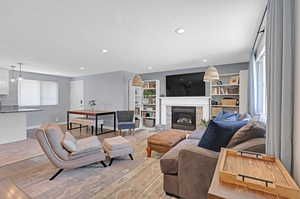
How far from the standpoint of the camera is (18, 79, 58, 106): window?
644cm

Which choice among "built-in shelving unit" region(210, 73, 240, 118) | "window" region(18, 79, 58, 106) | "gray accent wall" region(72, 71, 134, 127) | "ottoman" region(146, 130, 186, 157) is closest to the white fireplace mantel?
"built-in shelving unit" region(210, 73, 240, 118)

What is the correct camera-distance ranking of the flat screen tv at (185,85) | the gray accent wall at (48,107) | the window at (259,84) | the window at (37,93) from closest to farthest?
the window at (259,84), the flat screen tv at (185,85), the gray accent wall at (48,107), the window at (37,93)

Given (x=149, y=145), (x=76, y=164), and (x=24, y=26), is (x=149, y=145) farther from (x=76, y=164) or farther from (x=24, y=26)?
(x=24, y=26)

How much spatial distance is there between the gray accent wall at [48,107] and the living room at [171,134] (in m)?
1.25

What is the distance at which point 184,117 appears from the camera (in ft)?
19.4

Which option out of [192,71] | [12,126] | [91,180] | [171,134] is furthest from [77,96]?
[91,180]

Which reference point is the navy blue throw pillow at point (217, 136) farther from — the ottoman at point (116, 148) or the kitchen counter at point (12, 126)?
the kitchen counter at point (12, 126)

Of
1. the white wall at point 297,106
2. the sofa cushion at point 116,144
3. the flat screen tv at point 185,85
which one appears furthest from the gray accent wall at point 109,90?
the white wall at point 297,106

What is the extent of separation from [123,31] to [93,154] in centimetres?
220

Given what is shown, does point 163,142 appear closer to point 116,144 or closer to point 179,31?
point 116,144

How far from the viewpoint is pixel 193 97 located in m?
5.59

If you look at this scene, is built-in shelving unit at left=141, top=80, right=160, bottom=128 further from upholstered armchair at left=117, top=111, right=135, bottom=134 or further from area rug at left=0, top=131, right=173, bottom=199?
area rug at left=0, top=131, right=173, bottom=199

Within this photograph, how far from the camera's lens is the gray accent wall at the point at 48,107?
6051 millimetres

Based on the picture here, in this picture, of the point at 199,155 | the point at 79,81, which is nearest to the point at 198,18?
the point at 199,155
